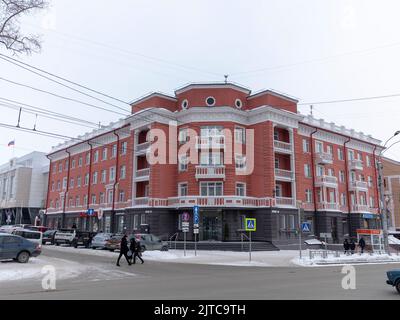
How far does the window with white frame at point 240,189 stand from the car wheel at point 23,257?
21.2m

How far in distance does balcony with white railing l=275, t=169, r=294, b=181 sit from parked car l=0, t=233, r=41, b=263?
24665mm

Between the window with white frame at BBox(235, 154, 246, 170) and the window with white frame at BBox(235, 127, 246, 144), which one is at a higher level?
the window with white frame at BBox(235, 127, 246, 144)

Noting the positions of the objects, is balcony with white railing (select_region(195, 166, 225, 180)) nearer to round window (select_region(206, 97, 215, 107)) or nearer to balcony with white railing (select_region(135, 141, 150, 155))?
balcony with white railing (select_region(135, 141, 150, 155))

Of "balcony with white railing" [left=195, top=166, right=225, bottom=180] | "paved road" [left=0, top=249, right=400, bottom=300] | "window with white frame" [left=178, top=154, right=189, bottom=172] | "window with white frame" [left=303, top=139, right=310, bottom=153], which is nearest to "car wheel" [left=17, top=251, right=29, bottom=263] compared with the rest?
"paved road" [left=0, top=249, right=400, bottom=300]

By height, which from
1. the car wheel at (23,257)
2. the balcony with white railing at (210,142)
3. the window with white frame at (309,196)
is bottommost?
the car wheel at (23,257)

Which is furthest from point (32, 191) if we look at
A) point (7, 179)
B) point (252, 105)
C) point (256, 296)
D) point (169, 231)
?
point (256, 296)

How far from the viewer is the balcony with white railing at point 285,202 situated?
37284mm

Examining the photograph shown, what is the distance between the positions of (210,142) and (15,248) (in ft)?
67.7

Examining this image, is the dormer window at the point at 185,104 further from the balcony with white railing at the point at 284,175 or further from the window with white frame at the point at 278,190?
the window with white frame at the point at 278,190

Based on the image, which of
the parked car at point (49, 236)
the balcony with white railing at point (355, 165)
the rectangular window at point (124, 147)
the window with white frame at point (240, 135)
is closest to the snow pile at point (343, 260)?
the window with white frame at point (240, 135)

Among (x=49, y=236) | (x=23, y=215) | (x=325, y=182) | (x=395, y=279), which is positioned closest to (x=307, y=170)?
(x=325, y=182)

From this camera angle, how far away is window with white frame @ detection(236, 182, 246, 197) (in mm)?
36906
